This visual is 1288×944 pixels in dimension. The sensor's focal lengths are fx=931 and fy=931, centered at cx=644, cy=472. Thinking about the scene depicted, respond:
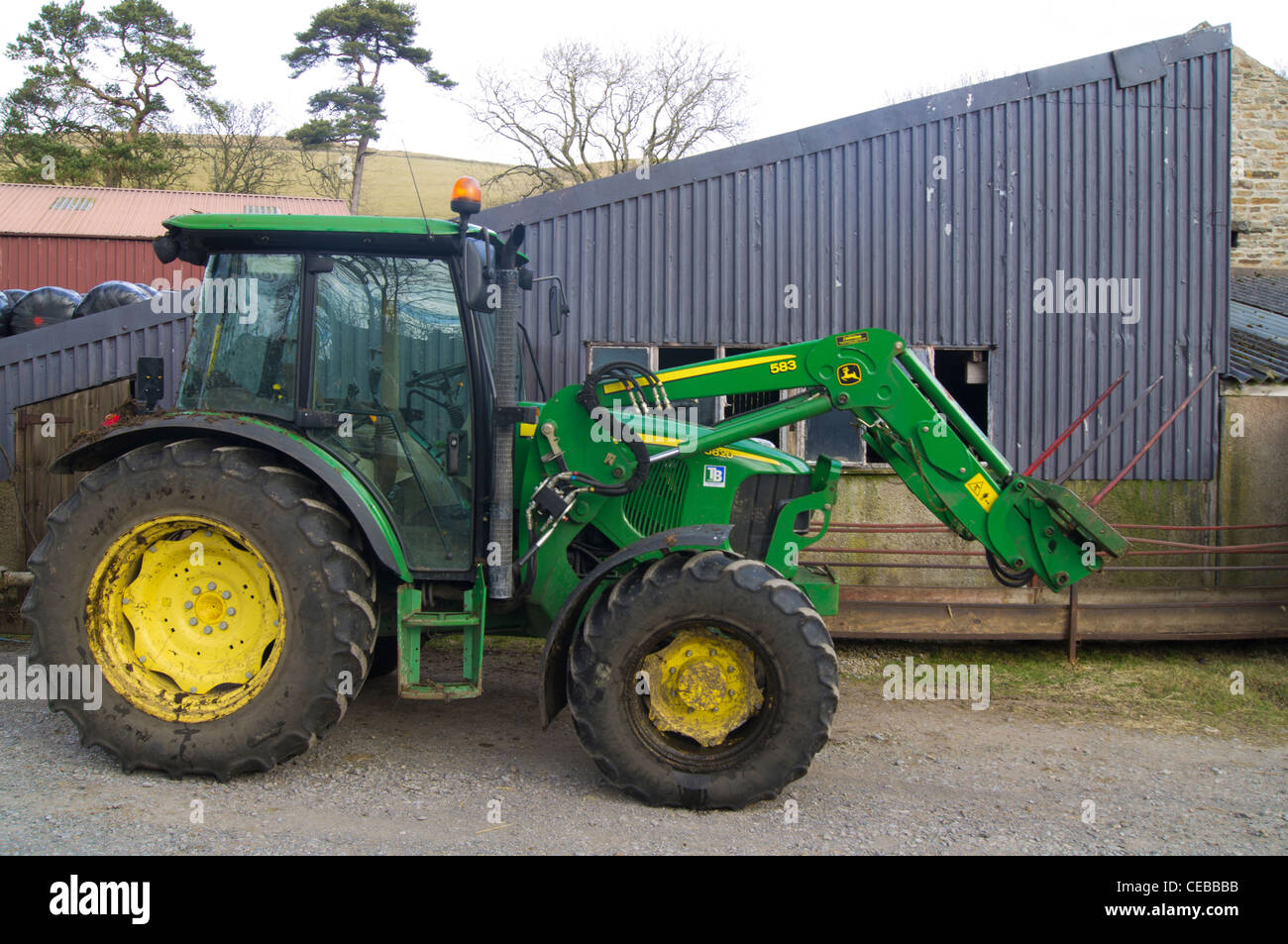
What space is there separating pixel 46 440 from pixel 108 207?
50.8 feet

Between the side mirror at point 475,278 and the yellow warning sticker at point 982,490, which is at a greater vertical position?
the side mirror at point 475,278

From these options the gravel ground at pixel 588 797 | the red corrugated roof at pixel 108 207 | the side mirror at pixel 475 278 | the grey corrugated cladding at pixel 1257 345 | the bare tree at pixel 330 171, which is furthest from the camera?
the bare tree at pixel 330 171

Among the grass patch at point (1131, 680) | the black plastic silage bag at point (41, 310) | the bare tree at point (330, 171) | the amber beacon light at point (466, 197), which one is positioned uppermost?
the bare tree at point (330, 171)

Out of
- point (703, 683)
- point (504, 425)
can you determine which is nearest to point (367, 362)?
point (504, 425)

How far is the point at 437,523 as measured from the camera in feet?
15.1

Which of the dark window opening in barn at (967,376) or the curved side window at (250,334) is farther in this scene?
the dark window opening in barn at (967,376)

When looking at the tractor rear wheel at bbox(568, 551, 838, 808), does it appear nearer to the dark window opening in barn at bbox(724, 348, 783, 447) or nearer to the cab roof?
the cab roof

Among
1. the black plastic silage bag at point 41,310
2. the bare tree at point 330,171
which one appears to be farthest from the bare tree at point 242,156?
the black plastic silage bag at point 41,310

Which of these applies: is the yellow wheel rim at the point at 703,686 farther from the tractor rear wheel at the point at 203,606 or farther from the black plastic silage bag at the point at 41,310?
the black plastic silage bag at the point at 41,310

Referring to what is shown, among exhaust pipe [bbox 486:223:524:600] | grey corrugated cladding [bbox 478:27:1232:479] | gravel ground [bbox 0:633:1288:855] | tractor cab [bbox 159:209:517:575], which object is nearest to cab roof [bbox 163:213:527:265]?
tractor cab [bbox 159:209:517:575]

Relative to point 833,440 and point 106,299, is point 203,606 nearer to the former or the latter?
point 106,299

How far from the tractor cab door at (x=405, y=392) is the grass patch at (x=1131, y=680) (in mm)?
3513

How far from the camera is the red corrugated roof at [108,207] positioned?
19500mm
